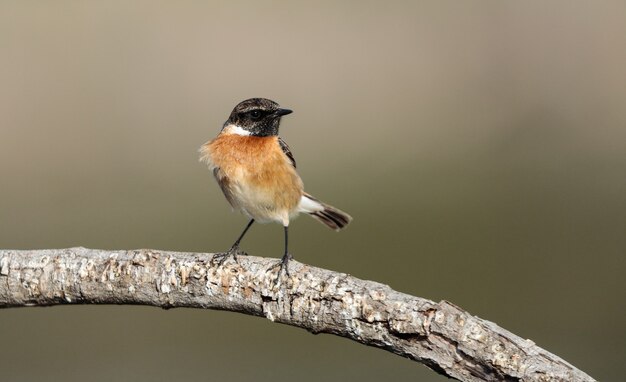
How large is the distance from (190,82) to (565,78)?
619cm

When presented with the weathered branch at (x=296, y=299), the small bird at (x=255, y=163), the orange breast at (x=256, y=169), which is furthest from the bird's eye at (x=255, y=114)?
the weathered branch at (x=296, y=299)

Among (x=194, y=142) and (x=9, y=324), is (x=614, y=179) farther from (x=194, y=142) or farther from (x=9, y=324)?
(x=9, y=324)

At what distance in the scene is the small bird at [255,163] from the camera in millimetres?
5848

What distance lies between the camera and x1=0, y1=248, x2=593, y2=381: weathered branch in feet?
12.7

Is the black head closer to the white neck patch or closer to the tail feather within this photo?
the white neck patch

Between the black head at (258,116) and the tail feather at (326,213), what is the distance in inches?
24.3

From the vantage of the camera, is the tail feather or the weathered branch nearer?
the weathered branch

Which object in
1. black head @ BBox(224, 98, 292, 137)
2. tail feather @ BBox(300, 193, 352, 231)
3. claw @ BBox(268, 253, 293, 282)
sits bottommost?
claw @ BBox(268, 253, 293, 282)

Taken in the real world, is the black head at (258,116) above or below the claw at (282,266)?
above

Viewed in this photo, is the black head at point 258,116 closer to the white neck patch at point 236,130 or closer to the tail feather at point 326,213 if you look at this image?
the white neck patch at point 236,130

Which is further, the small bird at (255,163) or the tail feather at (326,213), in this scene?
the tail feather at (326,213)

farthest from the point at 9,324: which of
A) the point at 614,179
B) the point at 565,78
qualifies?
the point at 565,78

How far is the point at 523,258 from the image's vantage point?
11.4 metres

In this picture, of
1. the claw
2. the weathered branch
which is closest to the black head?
the weathered branch
